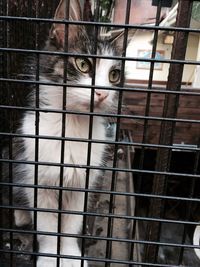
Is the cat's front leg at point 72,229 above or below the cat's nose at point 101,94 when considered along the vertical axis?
below

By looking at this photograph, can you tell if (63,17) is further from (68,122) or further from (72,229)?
(72,229)

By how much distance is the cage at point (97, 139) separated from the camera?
2.26ft

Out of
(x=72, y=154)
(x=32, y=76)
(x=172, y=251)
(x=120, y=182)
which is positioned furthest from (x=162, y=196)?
(x=172, y=251)

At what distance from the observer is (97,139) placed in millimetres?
949

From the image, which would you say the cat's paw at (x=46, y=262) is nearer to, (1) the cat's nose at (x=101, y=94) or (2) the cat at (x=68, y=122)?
(2) the cat at (x=68, y=122)

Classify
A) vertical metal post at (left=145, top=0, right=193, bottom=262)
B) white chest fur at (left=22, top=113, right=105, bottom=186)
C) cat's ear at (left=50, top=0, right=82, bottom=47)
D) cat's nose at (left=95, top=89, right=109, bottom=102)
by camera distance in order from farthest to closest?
white chest fur at (left=22, top=113, right=105, bottom=186) → cat's nose at (left=95, top=89, right=109, bottom=102) → cat's ear at (left=50, top=0, right=82, bottom=47) → vertical metal post at (left=145, top=0, right=193, bottom=262)

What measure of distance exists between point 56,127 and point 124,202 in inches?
22.7

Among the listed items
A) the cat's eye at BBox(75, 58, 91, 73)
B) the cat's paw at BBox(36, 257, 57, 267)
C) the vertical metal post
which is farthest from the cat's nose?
the cat's paw at BBox(36, 257, 57, 267)

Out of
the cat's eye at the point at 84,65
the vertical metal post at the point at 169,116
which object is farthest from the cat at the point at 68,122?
the vertical metal post at the point at 169,116

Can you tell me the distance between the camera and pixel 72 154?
1059mm

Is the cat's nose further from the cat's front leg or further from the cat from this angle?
the cat's front leg

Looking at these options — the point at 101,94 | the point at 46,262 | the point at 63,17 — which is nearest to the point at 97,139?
the point at 101,94

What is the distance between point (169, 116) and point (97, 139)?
266 millimetres

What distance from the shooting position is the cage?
689 mm
